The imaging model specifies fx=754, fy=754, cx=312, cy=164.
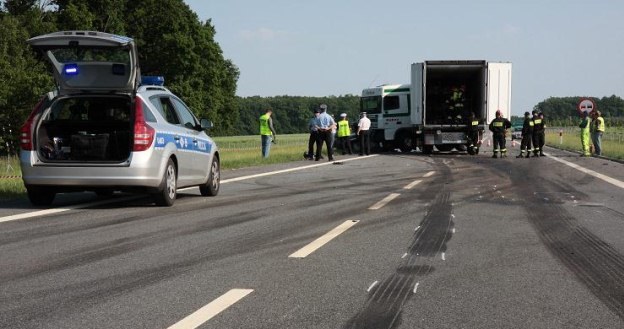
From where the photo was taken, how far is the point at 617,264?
20.9ft

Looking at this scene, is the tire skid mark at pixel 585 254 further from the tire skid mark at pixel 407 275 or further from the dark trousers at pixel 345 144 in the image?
the dark trousers at pixel 345 144

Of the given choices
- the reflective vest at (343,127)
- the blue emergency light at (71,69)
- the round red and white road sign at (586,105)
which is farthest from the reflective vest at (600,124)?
the blue emergency light at (71,69)

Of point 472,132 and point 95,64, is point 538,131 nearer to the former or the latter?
point 472,132

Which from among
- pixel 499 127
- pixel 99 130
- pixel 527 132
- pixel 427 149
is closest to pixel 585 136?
pixel 527 132

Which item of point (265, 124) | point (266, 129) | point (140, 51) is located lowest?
point (266, 129)

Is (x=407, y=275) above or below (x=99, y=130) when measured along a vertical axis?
below

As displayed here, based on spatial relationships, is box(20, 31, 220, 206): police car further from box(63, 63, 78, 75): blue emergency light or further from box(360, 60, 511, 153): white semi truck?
box(360, 60, 511, 153): white semi truck

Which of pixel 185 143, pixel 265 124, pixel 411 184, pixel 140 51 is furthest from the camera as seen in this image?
pixel 140 51

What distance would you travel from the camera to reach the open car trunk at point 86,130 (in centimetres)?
1034

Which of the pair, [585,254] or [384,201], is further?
[384,201]

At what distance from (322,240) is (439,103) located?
23.5 m

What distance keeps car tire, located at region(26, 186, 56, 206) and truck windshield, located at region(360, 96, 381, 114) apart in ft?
80.0

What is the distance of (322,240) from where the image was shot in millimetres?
7586

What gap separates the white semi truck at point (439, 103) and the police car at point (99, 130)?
18694mm
